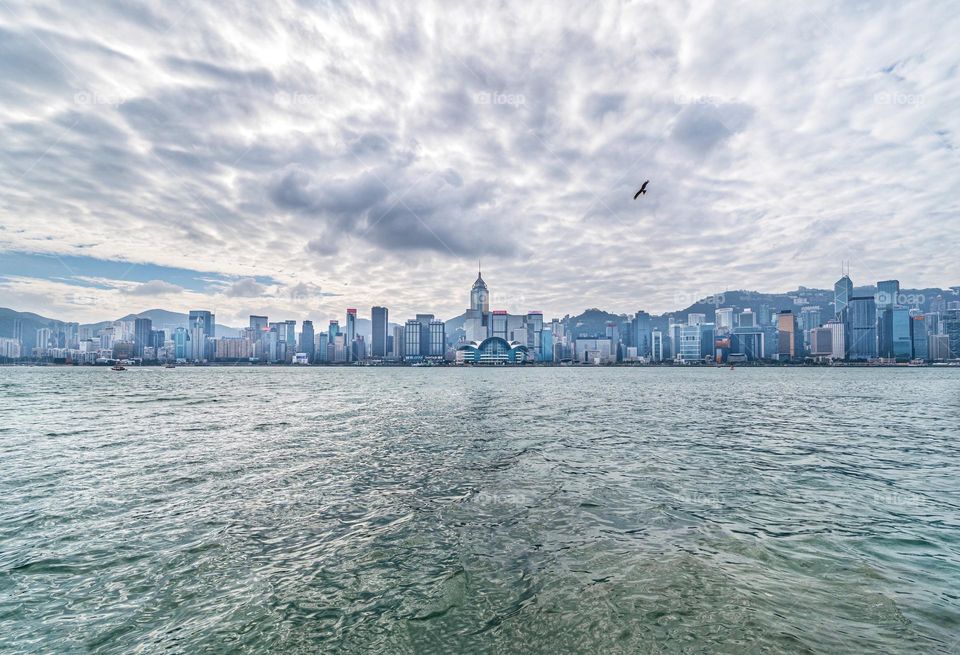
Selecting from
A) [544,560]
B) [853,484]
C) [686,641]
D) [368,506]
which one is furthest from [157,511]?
[853,484]

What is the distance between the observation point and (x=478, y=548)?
12148mm

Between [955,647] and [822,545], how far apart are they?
461 cm

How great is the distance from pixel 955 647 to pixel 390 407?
47298 mm

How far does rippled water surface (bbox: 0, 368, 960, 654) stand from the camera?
330 inches

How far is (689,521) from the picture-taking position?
14102mm

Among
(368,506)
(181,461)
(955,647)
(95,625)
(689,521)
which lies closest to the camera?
(955,647)

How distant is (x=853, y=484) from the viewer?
18.8m

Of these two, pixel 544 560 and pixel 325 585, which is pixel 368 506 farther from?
pixel 544 560

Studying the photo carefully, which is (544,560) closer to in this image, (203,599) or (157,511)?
(203,599)

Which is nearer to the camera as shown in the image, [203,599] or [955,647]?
[955,647]

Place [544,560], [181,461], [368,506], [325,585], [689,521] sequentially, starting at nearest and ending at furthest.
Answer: [325,585]
[544,560]
[689,521]
[368,506]
[181,461]

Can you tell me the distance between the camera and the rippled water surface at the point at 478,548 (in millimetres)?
8375

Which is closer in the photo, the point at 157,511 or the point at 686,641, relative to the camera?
the point at 686,641

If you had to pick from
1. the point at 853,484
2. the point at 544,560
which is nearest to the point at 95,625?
the point at 544,560
